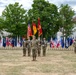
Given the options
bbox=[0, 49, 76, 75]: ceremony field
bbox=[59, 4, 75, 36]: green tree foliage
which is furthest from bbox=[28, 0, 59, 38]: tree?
bbox=[0, 49, 76, 75]: ceremony field

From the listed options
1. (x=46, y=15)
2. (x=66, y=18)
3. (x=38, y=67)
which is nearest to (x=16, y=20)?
(x=46, y=15)

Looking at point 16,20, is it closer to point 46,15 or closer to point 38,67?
point 46,15

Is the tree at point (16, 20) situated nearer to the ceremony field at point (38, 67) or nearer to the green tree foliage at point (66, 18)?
the green tree foliage at point (66, 18)

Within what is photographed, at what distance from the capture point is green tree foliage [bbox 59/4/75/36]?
68206mm

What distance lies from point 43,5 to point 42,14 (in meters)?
3.35

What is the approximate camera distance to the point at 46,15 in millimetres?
69312

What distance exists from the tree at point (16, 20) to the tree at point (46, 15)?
6.69ft

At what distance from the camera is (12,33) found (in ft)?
236

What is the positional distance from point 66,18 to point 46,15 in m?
4.73

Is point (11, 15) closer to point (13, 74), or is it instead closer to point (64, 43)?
point (64, 43)

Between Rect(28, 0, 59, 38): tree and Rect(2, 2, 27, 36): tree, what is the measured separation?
204 cm

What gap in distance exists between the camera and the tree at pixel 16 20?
229ft

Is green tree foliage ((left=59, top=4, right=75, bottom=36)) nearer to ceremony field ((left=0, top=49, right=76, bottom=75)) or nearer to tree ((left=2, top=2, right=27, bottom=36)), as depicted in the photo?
tree ((left=2, top=2, right=27, bottom=36))

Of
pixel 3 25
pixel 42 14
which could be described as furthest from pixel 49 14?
pixel 3 25
